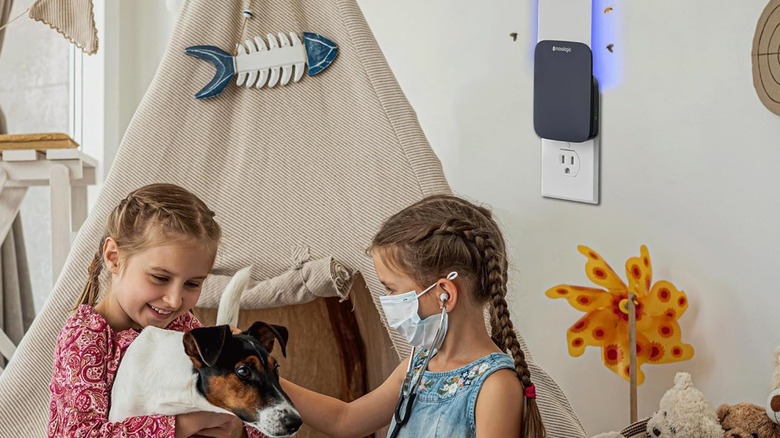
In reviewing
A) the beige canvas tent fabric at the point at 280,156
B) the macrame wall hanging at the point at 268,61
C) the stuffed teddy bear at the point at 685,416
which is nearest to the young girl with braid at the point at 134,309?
the beige canvas tent fabric at the point at 280,156

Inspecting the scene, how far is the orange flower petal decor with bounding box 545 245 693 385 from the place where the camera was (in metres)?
1.69

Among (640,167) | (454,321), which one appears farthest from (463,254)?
(640,167)

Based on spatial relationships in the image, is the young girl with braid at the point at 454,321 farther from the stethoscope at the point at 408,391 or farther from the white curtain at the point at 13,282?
the white curtain at the point at 13,282

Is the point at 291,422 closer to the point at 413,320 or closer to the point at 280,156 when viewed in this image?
the point at 413,320

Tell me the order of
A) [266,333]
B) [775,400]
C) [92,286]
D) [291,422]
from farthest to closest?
[775,400]
[92,286]
[266,333]
[291,422]

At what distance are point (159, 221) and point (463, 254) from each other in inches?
15.5

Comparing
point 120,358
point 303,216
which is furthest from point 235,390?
point 303,216

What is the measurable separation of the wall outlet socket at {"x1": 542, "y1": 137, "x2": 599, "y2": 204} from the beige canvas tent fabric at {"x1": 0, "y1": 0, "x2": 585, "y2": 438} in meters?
0.53

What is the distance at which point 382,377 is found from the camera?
69.0 inches

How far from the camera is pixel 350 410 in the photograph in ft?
4.34

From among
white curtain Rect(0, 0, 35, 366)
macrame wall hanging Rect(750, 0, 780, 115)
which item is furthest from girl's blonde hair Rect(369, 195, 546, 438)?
white curtain Rect(0, 0, 35, 366)

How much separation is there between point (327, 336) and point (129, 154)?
0.52 m

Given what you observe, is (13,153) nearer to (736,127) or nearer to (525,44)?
(525,44)

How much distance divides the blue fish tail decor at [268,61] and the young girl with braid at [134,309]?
19.9 inches
